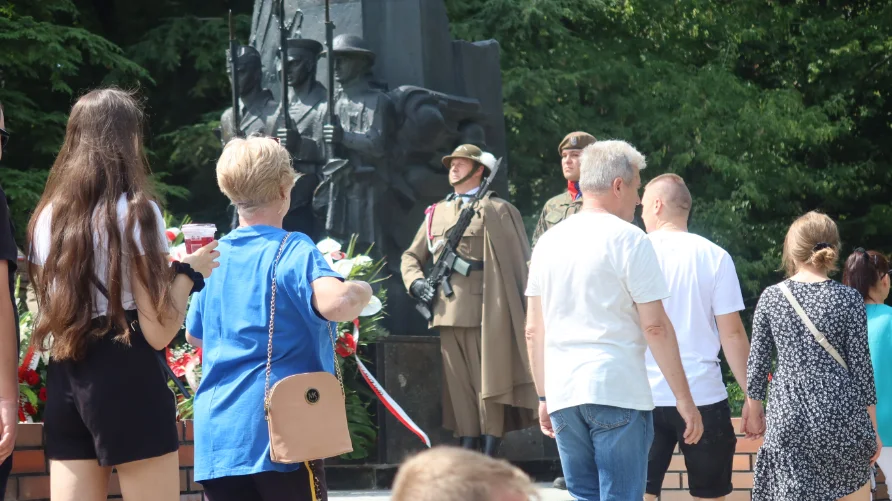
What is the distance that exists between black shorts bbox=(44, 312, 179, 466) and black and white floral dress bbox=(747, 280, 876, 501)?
8.86ft

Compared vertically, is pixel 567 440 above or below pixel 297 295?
below

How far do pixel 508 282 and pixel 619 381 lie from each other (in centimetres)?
394

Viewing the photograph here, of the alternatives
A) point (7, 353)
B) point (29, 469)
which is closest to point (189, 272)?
point (7, 353)

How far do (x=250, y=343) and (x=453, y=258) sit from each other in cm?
457

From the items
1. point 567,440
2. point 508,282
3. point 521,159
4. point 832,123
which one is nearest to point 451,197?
point 508,282

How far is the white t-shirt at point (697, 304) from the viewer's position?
5555 millimetres

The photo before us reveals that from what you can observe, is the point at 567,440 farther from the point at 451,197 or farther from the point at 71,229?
the point at 451,197

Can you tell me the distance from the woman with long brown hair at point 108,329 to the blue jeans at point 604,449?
1.38 m

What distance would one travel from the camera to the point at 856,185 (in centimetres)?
1959

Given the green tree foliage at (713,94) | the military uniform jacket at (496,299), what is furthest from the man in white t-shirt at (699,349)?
the green tree foliage at (713,94)

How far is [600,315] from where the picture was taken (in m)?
4.56

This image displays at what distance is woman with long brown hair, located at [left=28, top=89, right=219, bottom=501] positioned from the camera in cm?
369

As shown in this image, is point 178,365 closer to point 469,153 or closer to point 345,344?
point 345,344

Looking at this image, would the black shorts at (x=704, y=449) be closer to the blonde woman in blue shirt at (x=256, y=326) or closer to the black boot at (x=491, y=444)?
the blonde woman in blue shirt at (x=256, y=326)
